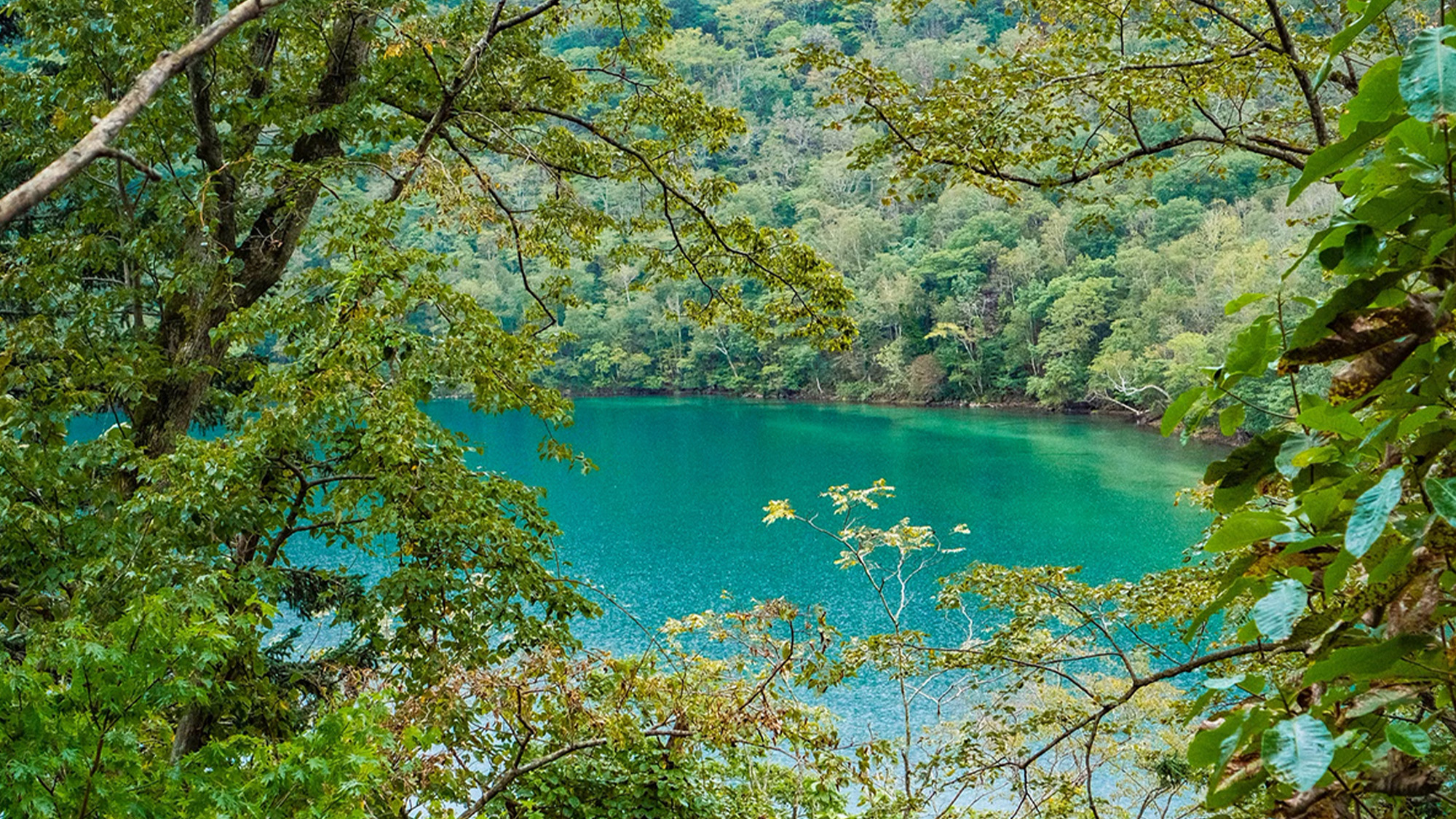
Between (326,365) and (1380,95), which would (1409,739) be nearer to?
(1380,95)

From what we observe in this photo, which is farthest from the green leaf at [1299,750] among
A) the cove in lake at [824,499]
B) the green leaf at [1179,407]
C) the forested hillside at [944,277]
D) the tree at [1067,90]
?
the forested hillside at [944,277]

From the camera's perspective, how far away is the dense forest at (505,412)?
747mm

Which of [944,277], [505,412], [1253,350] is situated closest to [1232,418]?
[1253,350]

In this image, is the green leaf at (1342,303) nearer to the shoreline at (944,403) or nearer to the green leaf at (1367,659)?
the green leaf at (1367,659)

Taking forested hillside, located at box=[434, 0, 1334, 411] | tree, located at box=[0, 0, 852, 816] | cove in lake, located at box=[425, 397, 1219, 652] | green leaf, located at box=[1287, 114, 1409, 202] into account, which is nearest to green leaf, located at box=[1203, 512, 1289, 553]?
green leaf, located at box=[1287, 114, 1409, 202]

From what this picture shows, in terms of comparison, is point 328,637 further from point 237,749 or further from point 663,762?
point 237,749

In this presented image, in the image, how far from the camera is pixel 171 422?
5594 millimetres

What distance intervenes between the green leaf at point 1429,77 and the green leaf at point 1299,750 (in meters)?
0.38

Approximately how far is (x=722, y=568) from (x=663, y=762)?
13833 mm

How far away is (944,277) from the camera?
42.2 meters

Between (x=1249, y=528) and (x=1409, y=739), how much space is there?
0.52 ft

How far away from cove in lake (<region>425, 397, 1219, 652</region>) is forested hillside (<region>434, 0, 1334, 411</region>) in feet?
8.37

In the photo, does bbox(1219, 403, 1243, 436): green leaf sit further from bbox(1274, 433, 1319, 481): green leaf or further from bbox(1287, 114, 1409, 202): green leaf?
bbox(1287, 114, 1409, 202): green leaf

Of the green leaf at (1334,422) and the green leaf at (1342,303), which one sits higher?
the green leaf at (1342,303)
